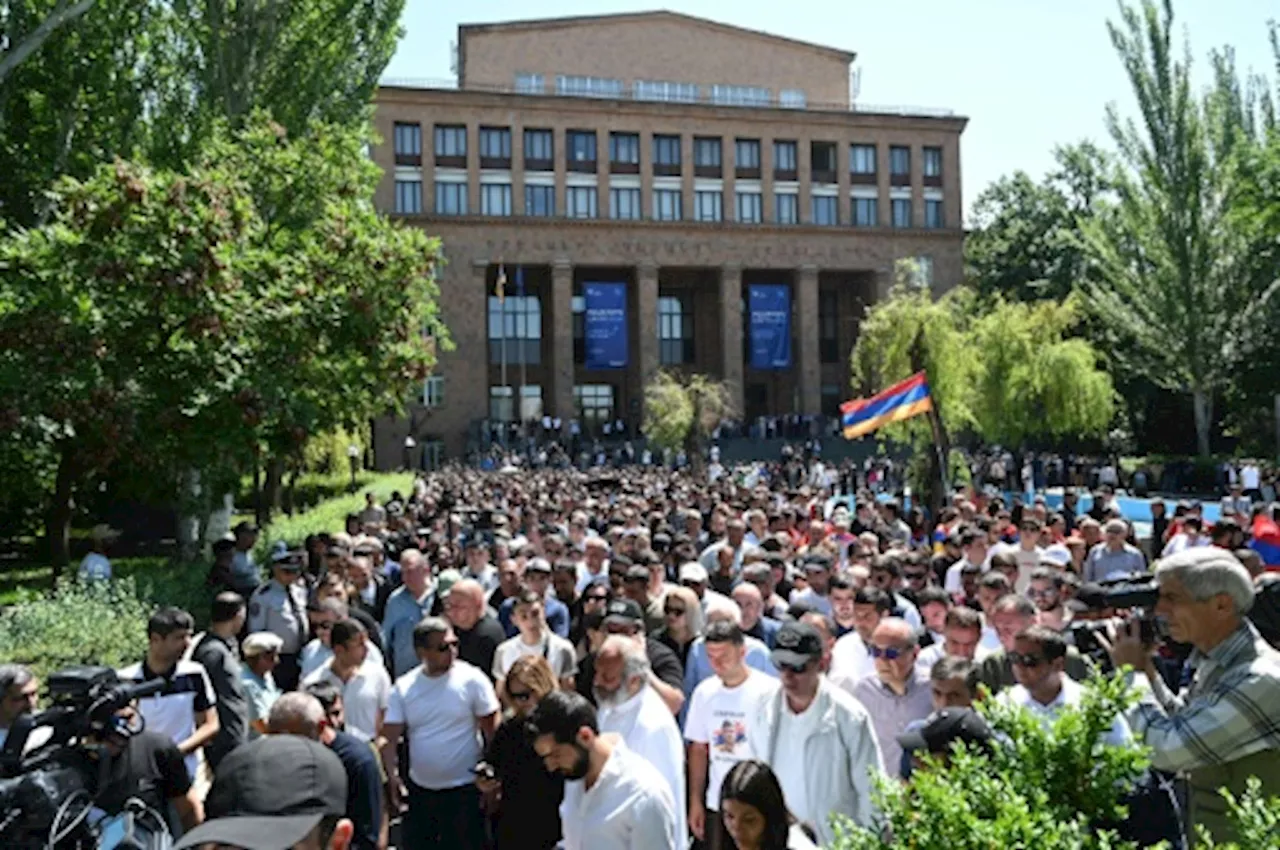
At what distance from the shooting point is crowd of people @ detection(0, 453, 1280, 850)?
3982 mm

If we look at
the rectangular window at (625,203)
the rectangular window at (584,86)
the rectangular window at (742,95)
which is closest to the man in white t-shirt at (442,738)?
the rectangular window at (625,203)

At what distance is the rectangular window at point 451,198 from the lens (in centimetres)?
6075

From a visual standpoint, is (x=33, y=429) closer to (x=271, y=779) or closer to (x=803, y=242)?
(x=271, y=779)

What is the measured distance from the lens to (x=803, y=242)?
6550cm

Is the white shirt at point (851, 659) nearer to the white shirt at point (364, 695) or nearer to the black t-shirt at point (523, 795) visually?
the black t-shirt at point (523, 795)

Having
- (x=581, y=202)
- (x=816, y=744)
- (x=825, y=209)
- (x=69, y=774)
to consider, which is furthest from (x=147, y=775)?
(x=825, y=209)

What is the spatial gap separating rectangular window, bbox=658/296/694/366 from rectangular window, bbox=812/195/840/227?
372 inches

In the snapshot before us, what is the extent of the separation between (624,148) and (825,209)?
12157 mm

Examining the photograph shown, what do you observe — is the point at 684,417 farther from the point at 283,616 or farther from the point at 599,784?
the point at 599,784

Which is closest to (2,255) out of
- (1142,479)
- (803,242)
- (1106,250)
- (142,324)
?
(142,324)

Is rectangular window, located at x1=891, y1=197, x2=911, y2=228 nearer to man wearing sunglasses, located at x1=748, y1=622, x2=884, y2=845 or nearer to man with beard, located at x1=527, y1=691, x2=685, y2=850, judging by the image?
man wearing sunglasses, located at x1=748, y1=622, x2=884, y2=845

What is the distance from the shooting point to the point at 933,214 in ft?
221

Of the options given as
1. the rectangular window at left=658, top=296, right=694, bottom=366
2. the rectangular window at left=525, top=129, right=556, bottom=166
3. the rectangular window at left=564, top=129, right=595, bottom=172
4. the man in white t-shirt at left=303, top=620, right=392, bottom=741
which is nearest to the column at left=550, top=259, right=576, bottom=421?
the rectangular window at left=525, top=129, right=556, bottom=166

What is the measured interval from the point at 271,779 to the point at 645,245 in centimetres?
6148
